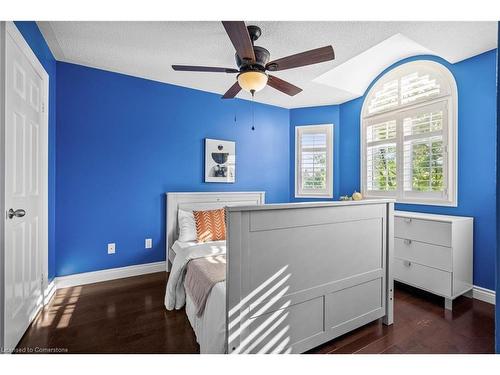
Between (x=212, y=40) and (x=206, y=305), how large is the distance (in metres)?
2.25

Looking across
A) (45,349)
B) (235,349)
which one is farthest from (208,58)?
(45,349)

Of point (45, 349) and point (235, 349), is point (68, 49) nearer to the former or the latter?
point (45, 349)

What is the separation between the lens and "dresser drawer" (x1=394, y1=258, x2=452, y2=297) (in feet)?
7.33

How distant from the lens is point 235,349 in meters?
1.29

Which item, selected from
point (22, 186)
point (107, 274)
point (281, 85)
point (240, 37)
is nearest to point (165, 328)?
point (107, 274)

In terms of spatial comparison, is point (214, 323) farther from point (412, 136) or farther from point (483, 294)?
point (412, 136)

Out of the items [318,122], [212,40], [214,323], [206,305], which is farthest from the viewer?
[318,122]

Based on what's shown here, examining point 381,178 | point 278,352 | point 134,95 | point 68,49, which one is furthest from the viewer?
point 381,178

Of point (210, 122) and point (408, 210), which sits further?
point (210, 122)

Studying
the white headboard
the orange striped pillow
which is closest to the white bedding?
the orange striped pillow

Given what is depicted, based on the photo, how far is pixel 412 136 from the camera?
120 inches

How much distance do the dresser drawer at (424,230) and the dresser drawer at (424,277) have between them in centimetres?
28

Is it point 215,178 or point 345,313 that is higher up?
point 215,178
